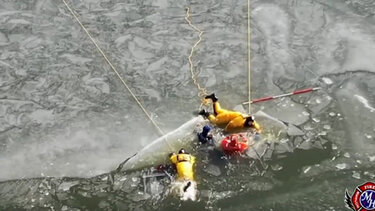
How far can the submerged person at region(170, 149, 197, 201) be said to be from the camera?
480 cm

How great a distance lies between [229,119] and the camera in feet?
17.9

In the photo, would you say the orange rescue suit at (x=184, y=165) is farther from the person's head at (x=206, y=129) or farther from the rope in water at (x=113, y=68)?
the rope in water at (x=113, y=68)

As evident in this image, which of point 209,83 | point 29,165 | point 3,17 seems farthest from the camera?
point 3,17

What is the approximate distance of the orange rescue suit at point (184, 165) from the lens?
16.0 feet

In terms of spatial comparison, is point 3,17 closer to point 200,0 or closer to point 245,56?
point 200,0

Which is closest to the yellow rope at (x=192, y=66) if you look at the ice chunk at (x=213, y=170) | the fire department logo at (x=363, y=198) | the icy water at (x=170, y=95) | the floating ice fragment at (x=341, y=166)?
the icy water at (x=170, y=95)

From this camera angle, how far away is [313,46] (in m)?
6.73

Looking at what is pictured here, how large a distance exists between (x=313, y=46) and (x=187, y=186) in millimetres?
3067

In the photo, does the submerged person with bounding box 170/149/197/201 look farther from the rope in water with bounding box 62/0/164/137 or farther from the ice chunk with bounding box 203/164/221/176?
the rope in water with bounding box 62/0/164/137

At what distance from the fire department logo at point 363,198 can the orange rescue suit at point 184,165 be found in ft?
5.10

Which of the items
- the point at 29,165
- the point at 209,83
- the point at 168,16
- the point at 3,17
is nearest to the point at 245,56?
the point at 209,83

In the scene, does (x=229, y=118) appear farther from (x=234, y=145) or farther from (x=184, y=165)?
(x=184, y=165)

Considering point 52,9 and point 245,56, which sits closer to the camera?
point 245,56

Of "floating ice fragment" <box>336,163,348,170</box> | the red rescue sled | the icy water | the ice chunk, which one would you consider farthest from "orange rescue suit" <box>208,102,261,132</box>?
"floating ice fragment" <box>336,163,348,170</box>
